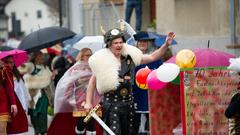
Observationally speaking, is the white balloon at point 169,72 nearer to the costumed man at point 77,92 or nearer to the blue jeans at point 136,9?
the costumed man at point 77,92

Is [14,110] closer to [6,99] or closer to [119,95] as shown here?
[6,99]

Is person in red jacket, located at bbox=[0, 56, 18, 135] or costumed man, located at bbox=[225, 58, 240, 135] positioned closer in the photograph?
costumed man, located at bbox=[225, 58, 240, 135]

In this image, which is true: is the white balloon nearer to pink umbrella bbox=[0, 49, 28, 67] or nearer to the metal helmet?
the metal helmet

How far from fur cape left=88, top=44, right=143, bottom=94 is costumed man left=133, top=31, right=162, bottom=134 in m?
1.71

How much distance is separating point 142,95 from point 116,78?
7.35 ft

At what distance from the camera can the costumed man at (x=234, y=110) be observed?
24.4ft

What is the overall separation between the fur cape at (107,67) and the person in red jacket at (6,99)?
162 cm

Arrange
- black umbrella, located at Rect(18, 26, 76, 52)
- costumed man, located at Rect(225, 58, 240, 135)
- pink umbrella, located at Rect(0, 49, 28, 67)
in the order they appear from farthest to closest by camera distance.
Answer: black umbrella, located at Rect(18, 26, 76, 52) < pink umbrella, located at Rect(0, 49, 28, 67) < costumed man, located at Rect(225, 58, 240, 135)

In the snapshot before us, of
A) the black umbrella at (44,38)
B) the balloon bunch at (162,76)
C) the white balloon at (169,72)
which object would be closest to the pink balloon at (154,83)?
the balloon bunch at (162,76)

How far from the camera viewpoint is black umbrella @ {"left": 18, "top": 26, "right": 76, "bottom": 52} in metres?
14.2

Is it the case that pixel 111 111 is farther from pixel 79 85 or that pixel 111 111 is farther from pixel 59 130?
pixel 59 130

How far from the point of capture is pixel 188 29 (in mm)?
16328

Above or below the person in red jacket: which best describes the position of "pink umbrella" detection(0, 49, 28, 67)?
above

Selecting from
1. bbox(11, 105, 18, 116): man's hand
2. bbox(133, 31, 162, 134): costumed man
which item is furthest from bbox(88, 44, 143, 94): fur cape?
bbox(133, 31, 162, 134): costumed man
